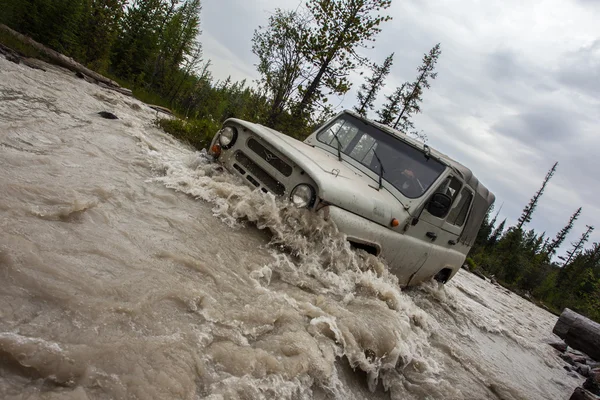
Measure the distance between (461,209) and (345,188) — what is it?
325 centimetres

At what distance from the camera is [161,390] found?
160 centimetres

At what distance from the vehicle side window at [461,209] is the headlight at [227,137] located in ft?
11.5

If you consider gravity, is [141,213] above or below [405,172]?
below

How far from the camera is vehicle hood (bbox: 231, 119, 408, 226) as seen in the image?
3.75 m

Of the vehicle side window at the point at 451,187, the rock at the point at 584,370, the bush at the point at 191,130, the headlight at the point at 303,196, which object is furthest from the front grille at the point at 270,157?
the rock at the point at 584,370

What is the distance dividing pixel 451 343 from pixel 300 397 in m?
3.62

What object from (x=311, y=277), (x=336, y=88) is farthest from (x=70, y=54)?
(x=311, y=277)

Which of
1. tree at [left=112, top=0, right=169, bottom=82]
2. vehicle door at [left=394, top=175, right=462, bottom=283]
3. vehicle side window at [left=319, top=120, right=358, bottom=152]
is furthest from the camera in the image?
tree at [left=112, top=0, right=169, bottom=82]

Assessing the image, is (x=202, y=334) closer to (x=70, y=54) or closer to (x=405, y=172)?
(x=405, y=172)

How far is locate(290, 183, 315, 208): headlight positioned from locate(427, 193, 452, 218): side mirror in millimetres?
1939

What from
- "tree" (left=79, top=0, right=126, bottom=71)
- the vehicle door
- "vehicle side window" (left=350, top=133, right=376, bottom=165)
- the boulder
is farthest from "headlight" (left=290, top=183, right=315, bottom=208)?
"tree" (left=79, top=0, right=126, bottom=71)

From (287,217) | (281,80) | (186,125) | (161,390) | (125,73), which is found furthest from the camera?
(125,73)

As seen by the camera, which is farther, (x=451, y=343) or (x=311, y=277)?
(x=451, y=343)

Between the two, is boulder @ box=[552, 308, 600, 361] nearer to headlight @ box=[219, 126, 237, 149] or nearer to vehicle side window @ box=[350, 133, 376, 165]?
vehicle side window @ box=[350, 133, 376, 165]
